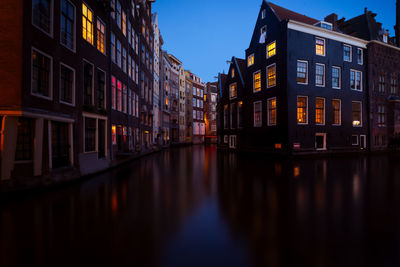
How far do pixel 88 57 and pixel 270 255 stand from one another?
14.7 meters

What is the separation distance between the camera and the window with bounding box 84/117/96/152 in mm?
13537

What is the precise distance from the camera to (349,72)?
26906 mm

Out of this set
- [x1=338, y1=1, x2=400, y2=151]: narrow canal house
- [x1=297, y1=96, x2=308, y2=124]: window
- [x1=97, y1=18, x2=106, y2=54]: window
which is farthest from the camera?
[x1=338, y1=1, x2=400, y2=151]: narrow canal house

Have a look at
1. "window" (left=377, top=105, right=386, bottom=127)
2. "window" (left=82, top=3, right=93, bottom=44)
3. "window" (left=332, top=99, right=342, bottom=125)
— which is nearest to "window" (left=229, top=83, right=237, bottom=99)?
"window" (left=332, top=99, right=342, bottom=125)

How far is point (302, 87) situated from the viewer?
23891 mm

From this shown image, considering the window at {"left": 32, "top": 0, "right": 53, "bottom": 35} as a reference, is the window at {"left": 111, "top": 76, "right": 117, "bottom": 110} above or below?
below

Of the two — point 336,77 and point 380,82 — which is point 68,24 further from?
point 380,82

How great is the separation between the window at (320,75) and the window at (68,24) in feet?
79.6

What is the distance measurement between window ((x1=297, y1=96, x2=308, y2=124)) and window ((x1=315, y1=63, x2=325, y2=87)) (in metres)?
2.70

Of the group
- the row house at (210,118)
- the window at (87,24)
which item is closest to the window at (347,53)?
the window at (87,24)

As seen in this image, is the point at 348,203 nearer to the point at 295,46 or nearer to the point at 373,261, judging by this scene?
the point at 373,261

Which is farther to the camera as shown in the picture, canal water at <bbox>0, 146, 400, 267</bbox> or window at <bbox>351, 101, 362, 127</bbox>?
window at <bbox>351, 101, 362, 127</bbox>

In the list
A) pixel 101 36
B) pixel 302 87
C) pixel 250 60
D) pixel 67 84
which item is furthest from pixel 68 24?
pixel 250 60

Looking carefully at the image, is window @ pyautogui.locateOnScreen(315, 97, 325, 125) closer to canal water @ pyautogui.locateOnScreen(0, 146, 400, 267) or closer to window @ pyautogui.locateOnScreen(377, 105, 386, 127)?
window @ pyautogui.locateOnScreen(377, 105, 386, 127)
